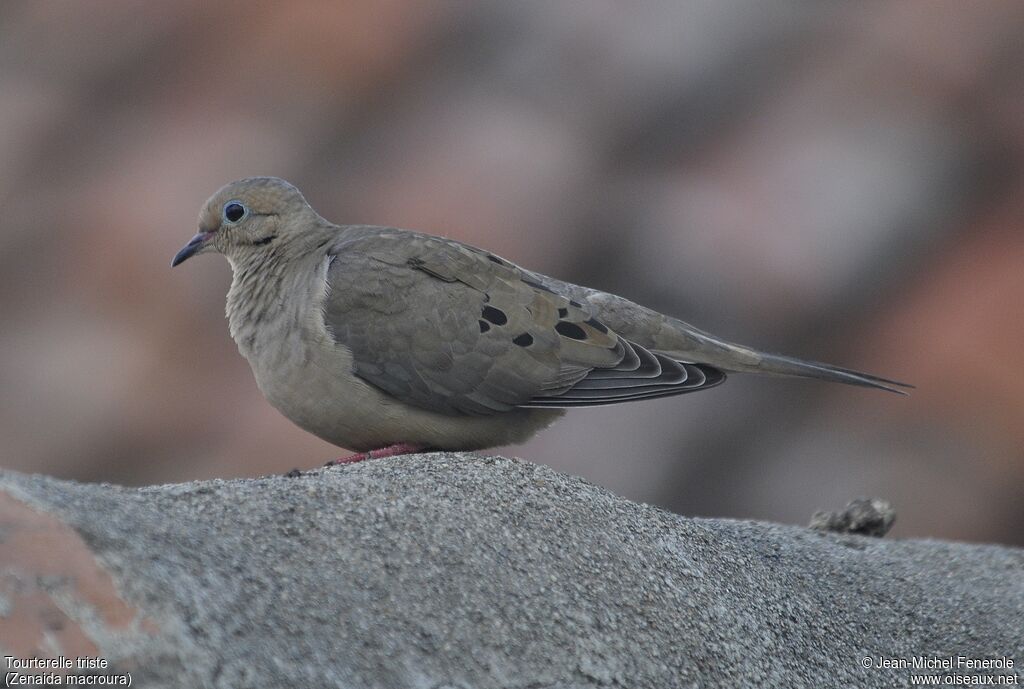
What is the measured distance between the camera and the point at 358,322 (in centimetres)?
473

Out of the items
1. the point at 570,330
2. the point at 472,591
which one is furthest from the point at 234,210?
the point at 472,591

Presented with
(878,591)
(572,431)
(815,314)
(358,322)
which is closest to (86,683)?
(358,322)

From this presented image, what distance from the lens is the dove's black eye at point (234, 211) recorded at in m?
5.33

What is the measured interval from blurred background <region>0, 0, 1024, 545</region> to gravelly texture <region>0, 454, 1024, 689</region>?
7.50 metres

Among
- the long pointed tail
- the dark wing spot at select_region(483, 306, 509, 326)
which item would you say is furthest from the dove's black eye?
the long pointed tail

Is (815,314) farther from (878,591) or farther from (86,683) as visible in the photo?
(86,683)

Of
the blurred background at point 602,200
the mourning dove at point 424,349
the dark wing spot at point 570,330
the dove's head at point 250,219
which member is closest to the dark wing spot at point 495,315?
the mourning dove at point 424,349

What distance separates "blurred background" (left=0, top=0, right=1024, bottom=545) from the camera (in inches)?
464

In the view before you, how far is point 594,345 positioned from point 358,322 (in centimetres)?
90

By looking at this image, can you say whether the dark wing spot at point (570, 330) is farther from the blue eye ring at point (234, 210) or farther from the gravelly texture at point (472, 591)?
the blue eye ring at point (234, 210)

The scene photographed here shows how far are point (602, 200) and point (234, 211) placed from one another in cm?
848

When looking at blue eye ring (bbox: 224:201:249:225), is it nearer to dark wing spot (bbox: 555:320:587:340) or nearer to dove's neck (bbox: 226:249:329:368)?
dove's neck (bbox: 226:249:329:368)

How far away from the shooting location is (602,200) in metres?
13.5

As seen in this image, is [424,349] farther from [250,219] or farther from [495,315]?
[250,219]
